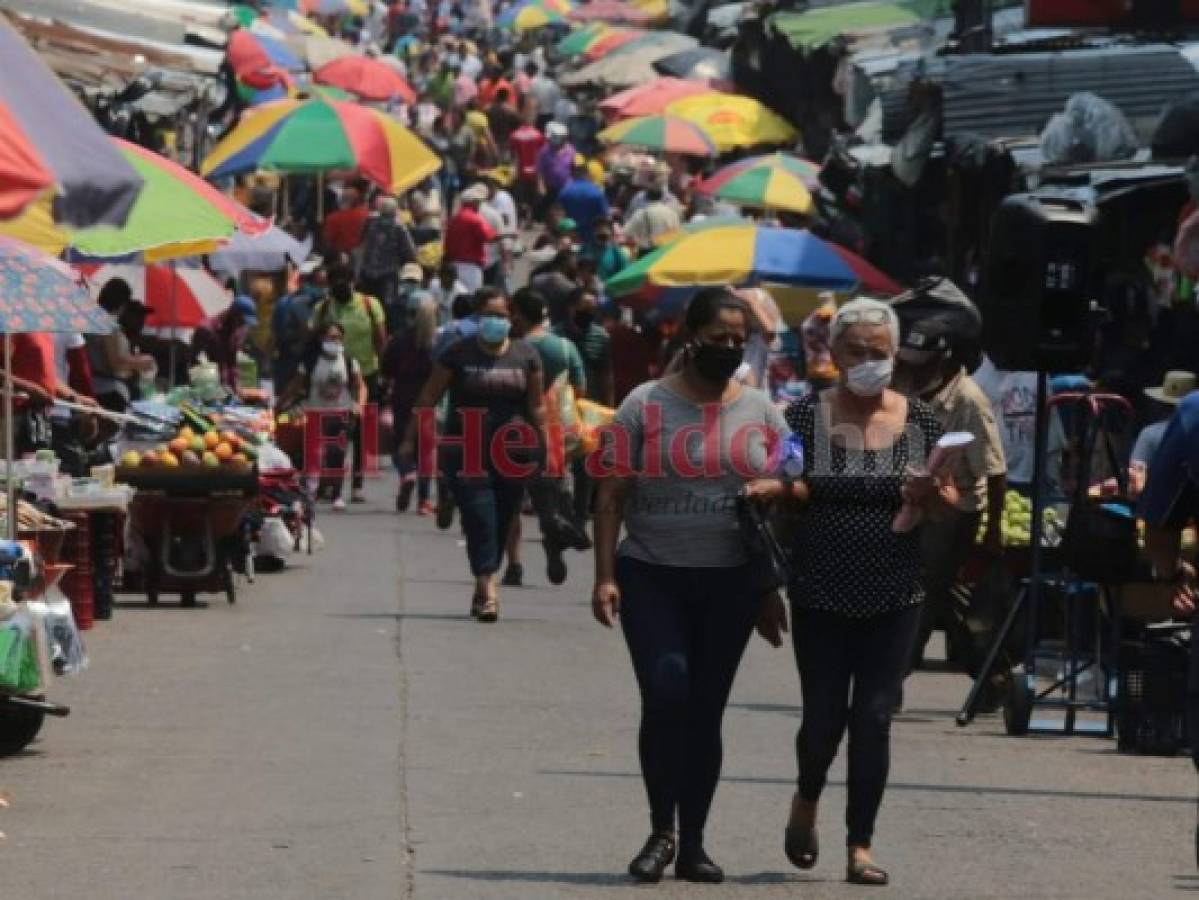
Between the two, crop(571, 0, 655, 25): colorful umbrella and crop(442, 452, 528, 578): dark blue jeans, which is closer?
crop(442, 452, 528, 578): dark blue jeans

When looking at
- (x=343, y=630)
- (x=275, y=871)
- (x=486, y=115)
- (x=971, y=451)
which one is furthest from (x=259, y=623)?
(x=486, y=115)

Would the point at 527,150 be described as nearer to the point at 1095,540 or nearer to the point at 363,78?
the point at 363,78

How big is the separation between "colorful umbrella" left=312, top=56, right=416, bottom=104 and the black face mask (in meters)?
34.3

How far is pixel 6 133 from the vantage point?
959 cm

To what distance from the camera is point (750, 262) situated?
2691 cm

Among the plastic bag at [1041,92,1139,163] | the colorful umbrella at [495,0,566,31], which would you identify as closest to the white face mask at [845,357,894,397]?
the plastic bag at [1041,92,1139,163]

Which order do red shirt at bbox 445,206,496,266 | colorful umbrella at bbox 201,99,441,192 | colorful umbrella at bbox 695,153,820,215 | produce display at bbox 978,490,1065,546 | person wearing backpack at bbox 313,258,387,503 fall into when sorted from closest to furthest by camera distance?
produce display at bbox 978,490,1065,546 < person wearing backpack at bbox 313,258,387,503 < colorful umbrella at bbox 201,99,441,192 < colorful umbrella at bbox 695,153,820,215 < red shirt at bbox 445,206,496,266

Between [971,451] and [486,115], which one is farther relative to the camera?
[486,115]

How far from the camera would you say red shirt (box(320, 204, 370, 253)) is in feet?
114

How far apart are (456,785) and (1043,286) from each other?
4.13 meters

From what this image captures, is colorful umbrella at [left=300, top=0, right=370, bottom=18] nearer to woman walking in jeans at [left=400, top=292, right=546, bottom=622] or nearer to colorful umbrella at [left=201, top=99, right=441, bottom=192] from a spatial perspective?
colorful umbrella at [left=201, top=99, right=441, bottom=192]

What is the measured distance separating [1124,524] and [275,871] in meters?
4.29

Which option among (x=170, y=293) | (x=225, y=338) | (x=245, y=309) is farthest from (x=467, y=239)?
(x=170, y=293)

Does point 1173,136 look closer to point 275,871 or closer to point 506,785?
point 506,785
